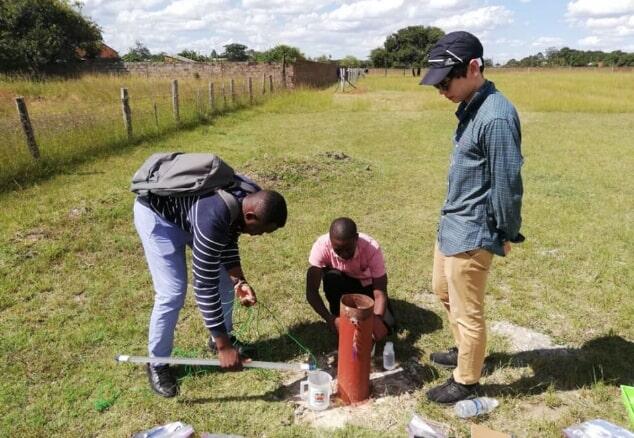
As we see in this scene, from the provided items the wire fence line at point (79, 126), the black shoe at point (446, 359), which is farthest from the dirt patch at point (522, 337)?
the wire fence line at point (79, 126)

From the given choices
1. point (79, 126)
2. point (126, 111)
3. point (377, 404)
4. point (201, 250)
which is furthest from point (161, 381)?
point (126, 111)

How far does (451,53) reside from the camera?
2.19 m

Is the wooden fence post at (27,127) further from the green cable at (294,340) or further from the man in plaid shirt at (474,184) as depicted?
the man in plaid shirt at (474,184)

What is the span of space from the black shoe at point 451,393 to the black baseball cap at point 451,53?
174cm

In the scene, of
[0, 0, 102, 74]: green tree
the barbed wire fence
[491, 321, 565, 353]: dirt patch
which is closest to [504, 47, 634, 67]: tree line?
the barbed wire fence

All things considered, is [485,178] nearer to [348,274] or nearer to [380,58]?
[348,274]

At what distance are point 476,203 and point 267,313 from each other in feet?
6.99

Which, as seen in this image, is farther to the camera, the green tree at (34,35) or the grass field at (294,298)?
the green tree at (34,35)

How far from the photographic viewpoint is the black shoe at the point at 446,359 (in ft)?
10.4

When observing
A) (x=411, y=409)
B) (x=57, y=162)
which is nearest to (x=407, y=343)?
(x=411, y=409)

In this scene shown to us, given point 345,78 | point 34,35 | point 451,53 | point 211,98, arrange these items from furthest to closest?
point 345,78, point 34,35, point 211,98, point 451,53

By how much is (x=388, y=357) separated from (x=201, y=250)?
1.54 metres

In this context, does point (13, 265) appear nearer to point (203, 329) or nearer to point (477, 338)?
point (203, 329)

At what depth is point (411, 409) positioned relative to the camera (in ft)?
9.20
